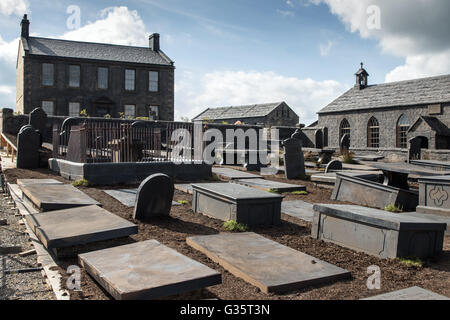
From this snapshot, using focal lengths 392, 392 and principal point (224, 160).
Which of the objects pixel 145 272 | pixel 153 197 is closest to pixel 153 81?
pixel 153 197

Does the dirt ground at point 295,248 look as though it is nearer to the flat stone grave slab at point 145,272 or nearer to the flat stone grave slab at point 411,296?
the flat stone grave slab at point 145,272

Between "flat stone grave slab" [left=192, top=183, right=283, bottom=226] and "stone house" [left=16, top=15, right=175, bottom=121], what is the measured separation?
2616cm

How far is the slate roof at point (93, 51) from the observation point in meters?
32.7

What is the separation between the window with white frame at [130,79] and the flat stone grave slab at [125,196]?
27.6 metres

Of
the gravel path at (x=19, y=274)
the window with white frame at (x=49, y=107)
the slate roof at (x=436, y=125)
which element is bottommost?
the gravel path at (x=19, y=274)

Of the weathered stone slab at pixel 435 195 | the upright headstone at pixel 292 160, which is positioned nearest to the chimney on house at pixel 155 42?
the upright headstone at pixel 292 160

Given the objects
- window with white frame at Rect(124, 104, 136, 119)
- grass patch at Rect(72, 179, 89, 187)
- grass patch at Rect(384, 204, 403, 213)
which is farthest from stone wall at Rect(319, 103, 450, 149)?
grass patch at Rect(72, 179, 89, 187)

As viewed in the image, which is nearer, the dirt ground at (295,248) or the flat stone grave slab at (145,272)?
the flat stone grave slab at (145,272)

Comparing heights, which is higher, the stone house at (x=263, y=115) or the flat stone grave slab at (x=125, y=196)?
the stone house at (x=263, y=115)

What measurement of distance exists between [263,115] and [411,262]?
154 ft

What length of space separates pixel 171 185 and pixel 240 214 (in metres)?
1.26

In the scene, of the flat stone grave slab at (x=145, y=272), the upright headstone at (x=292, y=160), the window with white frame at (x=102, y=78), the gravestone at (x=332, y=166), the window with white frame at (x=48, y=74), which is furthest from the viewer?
the window with white frame at (x=102, y=78)
